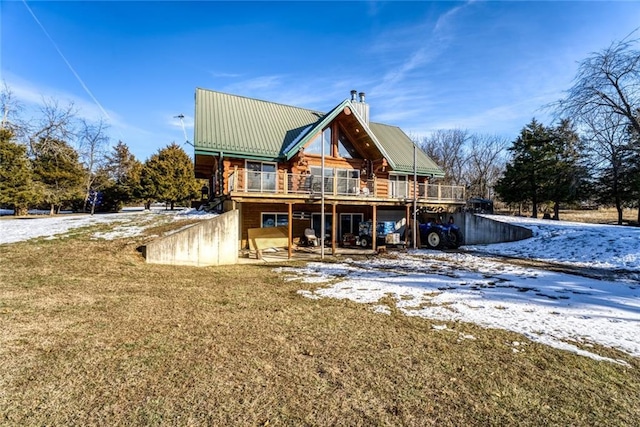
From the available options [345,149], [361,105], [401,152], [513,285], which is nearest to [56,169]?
[345,149]

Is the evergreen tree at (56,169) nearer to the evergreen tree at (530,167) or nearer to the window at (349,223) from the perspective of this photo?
the window at (349,223)

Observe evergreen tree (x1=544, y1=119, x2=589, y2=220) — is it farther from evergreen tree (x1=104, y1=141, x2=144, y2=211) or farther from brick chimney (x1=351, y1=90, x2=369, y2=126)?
evergreen tree (x1=104, y1=141, x2=144, y2=211)

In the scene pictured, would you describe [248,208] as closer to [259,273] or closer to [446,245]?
[259,273]

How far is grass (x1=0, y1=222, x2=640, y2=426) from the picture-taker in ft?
10.2

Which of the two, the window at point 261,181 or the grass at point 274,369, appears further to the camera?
the window at point 261,181

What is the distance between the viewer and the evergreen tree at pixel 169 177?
31125 millimetres

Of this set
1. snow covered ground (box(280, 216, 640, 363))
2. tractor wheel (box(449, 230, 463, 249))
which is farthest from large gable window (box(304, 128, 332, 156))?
tractor wheel (box(449, 230, 463, 249))

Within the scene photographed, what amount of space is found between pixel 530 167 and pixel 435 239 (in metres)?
17.3

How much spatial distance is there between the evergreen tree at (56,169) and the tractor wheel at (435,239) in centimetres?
3227

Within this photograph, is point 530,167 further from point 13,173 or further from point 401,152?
point 13,173

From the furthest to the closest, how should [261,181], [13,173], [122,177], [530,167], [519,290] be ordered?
[122,177]
[530,167]
[13,173]
[261,181]
[519,290]

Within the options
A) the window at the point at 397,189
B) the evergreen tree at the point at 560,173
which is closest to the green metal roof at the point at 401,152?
the window at the point at 397,189

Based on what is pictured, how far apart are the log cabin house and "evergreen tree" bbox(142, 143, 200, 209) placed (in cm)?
1206

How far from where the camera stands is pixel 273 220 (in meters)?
17.4
